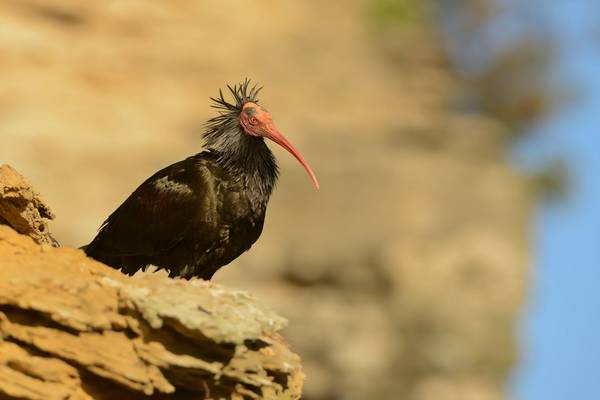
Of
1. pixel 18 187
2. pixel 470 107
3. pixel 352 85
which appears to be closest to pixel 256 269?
pixel 352 85

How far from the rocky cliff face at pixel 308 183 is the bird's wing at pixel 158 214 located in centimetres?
1218

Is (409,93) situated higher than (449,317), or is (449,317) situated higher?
(409,93)

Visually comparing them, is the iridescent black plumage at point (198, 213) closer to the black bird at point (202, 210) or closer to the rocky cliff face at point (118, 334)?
the black bird at point (202, 210)

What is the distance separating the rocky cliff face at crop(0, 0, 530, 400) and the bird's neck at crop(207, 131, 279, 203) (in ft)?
40.5

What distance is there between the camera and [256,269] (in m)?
24.1

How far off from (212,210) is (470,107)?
21346 mm

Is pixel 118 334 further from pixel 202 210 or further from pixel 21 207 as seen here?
pixel 202 210

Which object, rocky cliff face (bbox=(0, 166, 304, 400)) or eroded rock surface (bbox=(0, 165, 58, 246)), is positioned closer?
rocky cliff face (bbox=(0, 166, 304, 400))

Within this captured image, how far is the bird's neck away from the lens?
10.2 m

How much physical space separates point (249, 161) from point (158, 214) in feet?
3.12

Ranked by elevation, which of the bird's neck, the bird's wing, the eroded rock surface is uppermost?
the bird's neck

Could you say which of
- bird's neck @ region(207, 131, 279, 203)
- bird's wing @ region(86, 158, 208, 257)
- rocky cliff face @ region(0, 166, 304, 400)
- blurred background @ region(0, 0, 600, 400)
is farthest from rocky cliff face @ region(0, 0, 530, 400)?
rocky cliff face @ region(0, 166, 304, 400)

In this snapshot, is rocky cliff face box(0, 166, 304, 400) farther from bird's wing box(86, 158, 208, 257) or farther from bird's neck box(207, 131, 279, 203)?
bird's neck box(207, 131, 279, 203)

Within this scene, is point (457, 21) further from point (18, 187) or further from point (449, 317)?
point (18, 187)
